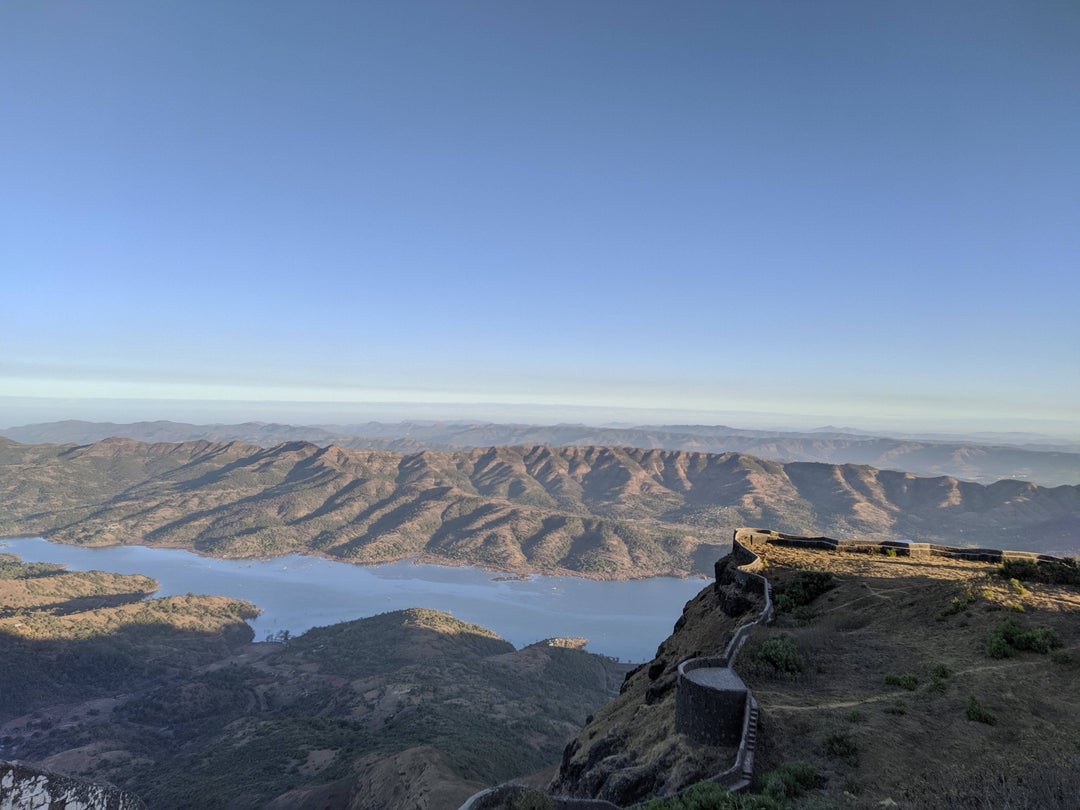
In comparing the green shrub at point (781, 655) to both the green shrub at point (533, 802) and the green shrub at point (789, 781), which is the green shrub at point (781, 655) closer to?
the green shrub at point (789, 781)

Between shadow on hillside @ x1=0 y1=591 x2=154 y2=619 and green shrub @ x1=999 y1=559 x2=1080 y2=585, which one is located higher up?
green shrub @ x1=999 y1=559 x2=1080 y2=585

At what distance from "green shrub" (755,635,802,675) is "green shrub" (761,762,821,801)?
6742 mm

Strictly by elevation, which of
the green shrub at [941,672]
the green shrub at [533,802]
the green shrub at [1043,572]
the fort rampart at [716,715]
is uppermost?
the green shrub at [1043,572]

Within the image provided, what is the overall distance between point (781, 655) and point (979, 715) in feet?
22.1

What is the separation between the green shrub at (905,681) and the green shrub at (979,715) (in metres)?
2.19

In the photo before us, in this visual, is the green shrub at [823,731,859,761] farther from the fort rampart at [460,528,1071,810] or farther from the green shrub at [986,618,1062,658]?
the green shrub at [986,618,1062,658]

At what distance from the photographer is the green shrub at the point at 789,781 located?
14172 millimetres

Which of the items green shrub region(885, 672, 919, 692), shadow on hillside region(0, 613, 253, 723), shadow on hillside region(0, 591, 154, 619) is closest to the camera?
green shrub region(885, 672, 919, 692)

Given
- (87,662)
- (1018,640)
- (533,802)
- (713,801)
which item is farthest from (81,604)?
(1018,640)

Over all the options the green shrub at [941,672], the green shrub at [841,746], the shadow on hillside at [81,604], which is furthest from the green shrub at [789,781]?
the shadow on hillside at [81,604]

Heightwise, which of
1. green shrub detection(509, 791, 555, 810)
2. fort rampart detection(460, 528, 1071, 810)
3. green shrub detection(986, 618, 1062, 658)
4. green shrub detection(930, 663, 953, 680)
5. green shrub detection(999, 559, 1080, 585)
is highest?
green shrub detection(999, 559, 1080, 585)

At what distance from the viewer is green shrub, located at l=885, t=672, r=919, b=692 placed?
1881cm

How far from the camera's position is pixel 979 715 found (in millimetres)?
16172

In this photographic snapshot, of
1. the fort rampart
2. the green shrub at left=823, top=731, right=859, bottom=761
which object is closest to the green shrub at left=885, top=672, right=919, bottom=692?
the green shrub at left=823, top=731, right=859, bottom=761
